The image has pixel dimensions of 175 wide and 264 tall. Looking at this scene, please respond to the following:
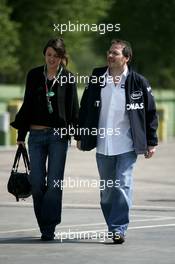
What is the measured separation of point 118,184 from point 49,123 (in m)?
0.84

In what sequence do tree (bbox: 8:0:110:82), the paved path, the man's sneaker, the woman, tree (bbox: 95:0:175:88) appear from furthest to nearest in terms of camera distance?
1. tree (bbox: 95:0:175:88)
2. tree (bbox: 8:0:110:82)
3. the woman
4. the man's sneaker
5. the paved path

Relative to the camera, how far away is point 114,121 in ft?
28.8

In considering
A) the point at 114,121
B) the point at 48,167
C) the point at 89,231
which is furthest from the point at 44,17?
the point at 114,121

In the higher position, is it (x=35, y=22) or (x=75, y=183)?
(x=35, y=22)

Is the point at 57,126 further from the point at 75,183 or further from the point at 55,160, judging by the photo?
the point at 75,183

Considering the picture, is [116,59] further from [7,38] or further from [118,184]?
[7,38]

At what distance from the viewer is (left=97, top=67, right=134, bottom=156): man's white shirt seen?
878 centimetres

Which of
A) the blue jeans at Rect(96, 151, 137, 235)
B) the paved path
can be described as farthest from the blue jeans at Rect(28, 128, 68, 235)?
the blue jeans at Rect(96, 151, 137, 235)

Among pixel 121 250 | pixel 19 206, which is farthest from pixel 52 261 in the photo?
pixel 19 206

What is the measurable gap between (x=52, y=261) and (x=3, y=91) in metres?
28.6

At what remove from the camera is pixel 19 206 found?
12.1 metres

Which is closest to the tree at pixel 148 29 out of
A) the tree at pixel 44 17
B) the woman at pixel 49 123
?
the tree at pixel 44 17

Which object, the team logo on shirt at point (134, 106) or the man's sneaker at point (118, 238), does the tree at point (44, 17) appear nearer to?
the team logo on shirt at point (134, 106)

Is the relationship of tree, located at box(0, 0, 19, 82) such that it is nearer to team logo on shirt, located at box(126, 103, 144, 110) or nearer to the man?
the man
